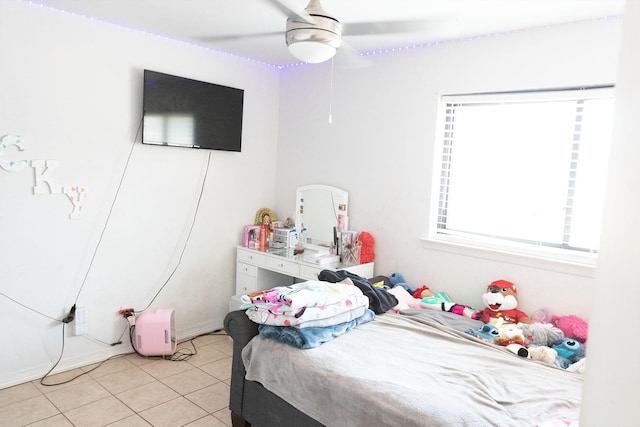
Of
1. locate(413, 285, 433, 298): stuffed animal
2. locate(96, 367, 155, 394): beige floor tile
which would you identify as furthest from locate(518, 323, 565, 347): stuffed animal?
locate(96, 367, 155, 394): beige floor tile

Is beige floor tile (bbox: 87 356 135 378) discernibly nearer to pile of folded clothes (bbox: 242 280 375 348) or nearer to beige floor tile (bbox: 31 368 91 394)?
beige floor tile (bbox: 31 368 91 394)

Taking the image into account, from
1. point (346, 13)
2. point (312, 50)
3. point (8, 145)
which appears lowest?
point (8, 145)

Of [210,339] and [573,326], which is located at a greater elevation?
[573,326]

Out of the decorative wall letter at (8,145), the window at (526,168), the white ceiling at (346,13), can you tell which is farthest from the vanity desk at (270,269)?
the decorative wall letter at (8,145)

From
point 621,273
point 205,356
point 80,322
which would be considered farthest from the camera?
point 205,356

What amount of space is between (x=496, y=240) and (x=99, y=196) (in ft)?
9.18

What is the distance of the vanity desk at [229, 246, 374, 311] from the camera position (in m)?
3.55

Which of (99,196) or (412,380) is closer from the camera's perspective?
(412,380)

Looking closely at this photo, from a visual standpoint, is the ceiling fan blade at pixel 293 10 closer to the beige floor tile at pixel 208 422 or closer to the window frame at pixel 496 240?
the window frame at pixel 496 240

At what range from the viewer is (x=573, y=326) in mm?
2574

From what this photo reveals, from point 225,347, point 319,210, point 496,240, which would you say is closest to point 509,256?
point 496,240

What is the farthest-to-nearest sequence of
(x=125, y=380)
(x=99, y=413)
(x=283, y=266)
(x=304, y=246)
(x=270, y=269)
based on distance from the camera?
(x=304, y=246) < (x=270, y=269) < (x=283, y=266) < (x=125, y=380) < (x=99, y=413)

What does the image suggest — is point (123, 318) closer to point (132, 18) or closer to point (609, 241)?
point (132, 18)

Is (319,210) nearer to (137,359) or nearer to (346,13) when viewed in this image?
(346,13)
